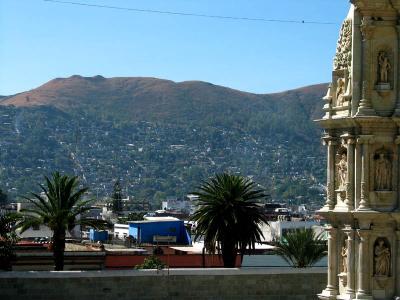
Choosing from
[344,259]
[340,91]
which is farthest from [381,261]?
[340,91]

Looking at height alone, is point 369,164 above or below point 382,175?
above

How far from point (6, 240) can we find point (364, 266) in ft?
49.4

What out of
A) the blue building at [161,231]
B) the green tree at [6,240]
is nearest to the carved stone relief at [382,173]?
the green tree at [6,240]

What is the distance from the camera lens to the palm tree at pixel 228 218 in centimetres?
3588

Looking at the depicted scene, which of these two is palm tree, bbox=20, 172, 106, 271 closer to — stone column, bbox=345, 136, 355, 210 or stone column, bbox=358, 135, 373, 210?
stone column, bbox=345, 136, 355, 210

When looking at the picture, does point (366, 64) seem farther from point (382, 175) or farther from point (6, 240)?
point (6, 240)

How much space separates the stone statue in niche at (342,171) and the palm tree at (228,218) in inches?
553

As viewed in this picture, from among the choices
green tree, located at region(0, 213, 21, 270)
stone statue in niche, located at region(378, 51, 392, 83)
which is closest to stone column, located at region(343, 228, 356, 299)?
stone statue in niche, located at region(378, 51, 392, 83)

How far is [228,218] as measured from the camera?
3597cm

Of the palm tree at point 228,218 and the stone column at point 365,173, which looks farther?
the palm tree at point 228,218

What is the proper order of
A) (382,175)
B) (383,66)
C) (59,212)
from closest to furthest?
(382,175) → (383,66) → (59,212)

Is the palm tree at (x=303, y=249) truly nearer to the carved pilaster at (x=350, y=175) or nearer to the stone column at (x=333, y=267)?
the stone column at (x=333, y=267)

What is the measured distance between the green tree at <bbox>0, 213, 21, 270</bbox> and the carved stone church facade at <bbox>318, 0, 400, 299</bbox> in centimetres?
1359

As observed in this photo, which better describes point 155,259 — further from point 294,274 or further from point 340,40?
point 340,40
